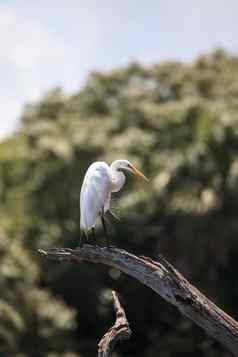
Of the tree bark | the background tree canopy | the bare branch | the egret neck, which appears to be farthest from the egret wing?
the background tree canopy

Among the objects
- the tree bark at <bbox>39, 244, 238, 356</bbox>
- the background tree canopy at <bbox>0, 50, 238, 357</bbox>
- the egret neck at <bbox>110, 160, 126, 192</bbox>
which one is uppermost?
the background tree canopy at <bbox>0, 50, 238, 357</bbox>

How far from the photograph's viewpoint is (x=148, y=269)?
844 cm

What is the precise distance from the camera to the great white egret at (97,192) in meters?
9.93

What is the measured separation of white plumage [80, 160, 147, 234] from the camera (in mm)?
9930

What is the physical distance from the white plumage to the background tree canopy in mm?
10179

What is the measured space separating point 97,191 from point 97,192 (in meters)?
0.01

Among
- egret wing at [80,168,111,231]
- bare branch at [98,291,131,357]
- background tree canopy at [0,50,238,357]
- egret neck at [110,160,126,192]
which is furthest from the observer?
background tree canopy at [0,50,238,357]

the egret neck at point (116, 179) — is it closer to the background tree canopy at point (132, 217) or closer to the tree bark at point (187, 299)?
the tree bark at point (187, 299)

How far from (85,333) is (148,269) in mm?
14651

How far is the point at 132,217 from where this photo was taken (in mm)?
23000

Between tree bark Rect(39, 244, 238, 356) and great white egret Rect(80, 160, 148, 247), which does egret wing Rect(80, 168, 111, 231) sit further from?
tree bark Rect(39, 244, 238, 356)

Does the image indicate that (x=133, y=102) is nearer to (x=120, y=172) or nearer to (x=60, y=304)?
(x=60, y=304)

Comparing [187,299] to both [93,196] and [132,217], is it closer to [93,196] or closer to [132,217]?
[93,196]

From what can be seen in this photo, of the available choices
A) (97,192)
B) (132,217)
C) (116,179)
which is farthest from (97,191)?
(132,217)
